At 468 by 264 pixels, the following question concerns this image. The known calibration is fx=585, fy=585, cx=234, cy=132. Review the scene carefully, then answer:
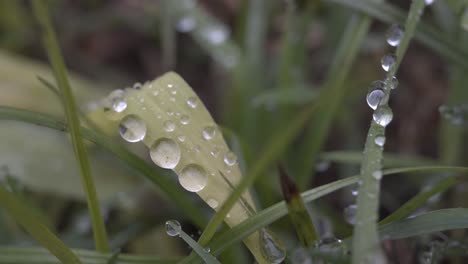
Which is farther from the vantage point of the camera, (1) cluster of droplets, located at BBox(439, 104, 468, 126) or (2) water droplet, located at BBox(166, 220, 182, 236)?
(1) cluster of droplets, located at BBox(439, 104, 468, 126)

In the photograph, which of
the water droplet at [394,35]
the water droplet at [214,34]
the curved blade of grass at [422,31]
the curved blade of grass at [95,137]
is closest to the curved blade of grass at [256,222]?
the curved blade of grass at [95,137]

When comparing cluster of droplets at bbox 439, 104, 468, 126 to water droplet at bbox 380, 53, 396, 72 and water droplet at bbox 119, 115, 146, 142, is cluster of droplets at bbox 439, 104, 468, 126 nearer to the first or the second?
water droplet at bbox 380, 53, 396, 72

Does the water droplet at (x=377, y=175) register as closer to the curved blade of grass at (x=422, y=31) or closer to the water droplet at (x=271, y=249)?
the water droplet at (x=271, y=249)

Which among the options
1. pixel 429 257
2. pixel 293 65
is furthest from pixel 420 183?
pixel 429 257

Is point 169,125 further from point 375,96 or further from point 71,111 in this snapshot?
point 375,96

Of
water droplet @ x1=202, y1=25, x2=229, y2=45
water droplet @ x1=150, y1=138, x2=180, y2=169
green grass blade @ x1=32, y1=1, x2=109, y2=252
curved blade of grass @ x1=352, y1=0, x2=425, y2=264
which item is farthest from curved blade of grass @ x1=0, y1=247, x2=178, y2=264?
water droplet @ x1=202, y1=25, x2=229, y2=45

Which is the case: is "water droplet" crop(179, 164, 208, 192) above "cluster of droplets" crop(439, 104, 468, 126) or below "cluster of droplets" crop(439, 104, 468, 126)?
below

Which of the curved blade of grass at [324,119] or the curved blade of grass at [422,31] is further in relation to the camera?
the curved blade of grass at [324,119]

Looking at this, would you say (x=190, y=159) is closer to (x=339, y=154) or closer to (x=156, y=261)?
(x=156, y=261)
